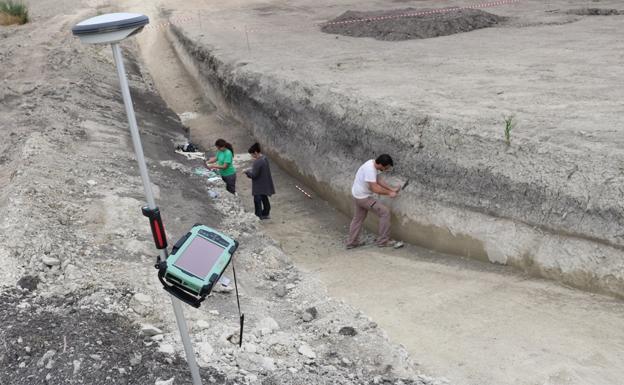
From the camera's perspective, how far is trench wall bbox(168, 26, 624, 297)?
7199 mm

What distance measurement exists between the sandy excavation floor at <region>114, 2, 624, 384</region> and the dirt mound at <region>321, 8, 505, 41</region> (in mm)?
8599

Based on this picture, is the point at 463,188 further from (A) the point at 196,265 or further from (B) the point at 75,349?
(B) the point at 75,349

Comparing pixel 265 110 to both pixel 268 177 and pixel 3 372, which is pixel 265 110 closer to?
pixel 268 177

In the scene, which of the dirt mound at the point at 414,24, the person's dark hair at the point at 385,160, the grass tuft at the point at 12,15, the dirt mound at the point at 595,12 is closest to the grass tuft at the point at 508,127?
the person's dark hair at the point at 385,160

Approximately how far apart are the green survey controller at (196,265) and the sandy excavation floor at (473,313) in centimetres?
265

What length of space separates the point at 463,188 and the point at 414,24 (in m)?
10.3

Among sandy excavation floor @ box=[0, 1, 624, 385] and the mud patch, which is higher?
the mud patch

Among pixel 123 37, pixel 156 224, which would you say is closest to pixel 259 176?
pixel 156 224

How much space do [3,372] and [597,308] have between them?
5.63 m

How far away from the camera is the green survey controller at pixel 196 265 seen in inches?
171

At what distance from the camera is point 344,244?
397 inches

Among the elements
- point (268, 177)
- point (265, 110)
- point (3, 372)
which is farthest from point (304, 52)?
point (3, 372)

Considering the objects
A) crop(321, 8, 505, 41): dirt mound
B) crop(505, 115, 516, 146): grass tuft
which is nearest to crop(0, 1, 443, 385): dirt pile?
crop(505, 115, 516, 146): grass tuft

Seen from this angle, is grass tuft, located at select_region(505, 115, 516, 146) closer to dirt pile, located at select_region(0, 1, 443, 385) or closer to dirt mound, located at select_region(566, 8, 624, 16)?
dirt pile, located at select_region(0, 1, 443, 385)
